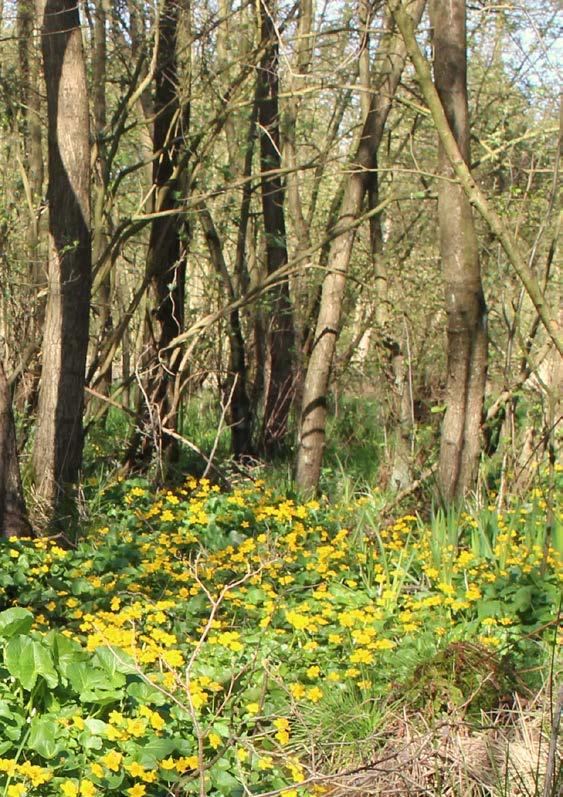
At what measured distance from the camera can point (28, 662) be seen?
3.64 metres

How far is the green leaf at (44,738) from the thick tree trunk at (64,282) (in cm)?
350

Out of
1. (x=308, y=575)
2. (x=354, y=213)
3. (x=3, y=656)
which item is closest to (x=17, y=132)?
Answer: (x=354, y=213)

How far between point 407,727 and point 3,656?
151cm

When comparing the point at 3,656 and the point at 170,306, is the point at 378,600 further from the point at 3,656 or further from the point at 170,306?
the point at 170,306

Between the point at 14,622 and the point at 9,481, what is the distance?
2047mm

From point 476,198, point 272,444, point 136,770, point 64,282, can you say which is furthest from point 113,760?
point 272,444

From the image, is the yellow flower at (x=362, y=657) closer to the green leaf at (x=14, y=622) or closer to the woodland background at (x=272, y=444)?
the woodland background at (x=272, y=444)

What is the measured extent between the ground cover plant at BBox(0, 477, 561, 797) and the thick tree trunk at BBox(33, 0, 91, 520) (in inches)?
22.0

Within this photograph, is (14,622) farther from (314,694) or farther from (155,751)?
(314,694)

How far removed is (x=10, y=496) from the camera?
6.01 metres

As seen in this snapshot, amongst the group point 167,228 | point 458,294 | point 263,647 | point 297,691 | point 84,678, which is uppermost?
point 167,228

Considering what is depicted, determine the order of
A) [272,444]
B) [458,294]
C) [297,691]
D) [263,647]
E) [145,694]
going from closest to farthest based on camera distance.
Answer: [145,694] < [297,691] < [263,647] < [458,294] < [272,444]

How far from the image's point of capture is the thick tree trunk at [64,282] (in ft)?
22.8

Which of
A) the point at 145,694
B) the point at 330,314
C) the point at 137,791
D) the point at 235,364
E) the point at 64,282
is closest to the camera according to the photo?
the point at 137,791
